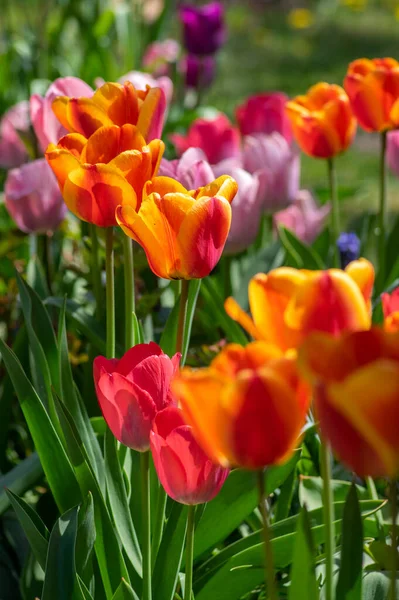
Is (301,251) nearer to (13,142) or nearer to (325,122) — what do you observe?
(325,122)

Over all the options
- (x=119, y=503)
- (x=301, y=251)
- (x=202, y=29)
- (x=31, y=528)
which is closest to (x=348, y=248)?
(x=301, y=251)

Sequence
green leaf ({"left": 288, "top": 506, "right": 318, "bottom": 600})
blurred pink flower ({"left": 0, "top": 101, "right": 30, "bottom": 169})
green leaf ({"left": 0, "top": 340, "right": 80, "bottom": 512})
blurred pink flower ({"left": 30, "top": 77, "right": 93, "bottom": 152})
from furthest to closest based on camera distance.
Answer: blurred pink flower ({"left": 0, "top": 101, "right": 30, "bottom": 169}) < blurred pink flower ({"left": 30, "top": 77, "right": 93, "bottom": 152}) < green leaf ({"left": 0, "top": 340, "right": 80, "bottom": 512}) < green leaf ({"left": 288, "top": 506, "right": 318, "bottom": 600})

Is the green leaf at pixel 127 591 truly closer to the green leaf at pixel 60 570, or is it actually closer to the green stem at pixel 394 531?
the green leaf at pixel 60 570

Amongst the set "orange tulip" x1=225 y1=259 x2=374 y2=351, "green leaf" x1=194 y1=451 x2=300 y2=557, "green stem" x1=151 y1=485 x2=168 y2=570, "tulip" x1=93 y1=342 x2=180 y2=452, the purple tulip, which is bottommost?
"green leaf" x1=194 y1=451 x2=300 y2=557

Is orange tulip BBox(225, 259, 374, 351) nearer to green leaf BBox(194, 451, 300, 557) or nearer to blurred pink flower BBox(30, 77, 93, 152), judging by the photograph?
green leaf BBox(194, 451, 300, 557)

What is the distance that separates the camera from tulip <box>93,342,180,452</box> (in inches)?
26.5

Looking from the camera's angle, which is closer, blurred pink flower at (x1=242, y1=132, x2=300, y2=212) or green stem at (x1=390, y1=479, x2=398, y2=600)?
green stem at (x1=390, y1=479, x2=398, y2=600)

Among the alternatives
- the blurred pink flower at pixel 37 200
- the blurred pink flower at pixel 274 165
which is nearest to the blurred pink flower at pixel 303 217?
the blurred pink flower at pixel 274 165

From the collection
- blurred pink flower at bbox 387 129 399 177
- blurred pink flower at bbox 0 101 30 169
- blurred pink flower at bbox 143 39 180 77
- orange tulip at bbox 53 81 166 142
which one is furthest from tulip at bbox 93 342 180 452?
blurred pink flower at bbox 143 39 180 77

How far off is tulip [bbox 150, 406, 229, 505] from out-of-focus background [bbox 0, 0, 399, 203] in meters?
1.33

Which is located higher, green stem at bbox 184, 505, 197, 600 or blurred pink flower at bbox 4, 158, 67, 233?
blurred pink flower at bbox 4, 158, 67, 233

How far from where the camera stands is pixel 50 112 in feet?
3.63

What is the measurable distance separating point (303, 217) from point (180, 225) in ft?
3.25

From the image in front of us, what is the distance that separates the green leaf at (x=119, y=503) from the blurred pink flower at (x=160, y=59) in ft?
6.10
